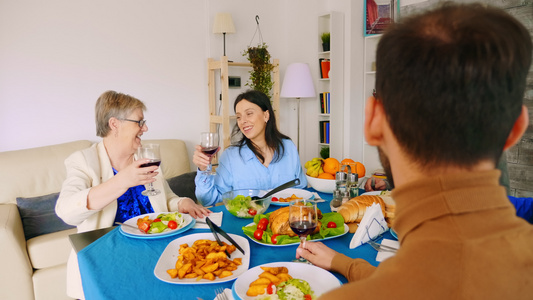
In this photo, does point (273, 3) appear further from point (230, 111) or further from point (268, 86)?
point (230, 111)

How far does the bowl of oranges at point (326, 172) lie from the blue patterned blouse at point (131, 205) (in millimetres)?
913

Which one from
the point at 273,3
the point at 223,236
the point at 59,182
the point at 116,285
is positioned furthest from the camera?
the point at 273,3

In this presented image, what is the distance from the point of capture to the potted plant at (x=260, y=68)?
4535 mm

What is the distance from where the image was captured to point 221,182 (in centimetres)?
246

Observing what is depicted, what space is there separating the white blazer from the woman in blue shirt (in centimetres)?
42

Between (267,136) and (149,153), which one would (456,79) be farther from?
(267,136)

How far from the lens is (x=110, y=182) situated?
5.44 ft

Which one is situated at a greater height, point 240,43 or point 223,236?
point 240,43

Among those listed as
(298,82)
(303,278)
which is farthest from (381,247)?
(298,82)

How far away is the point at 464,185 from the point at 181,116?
4.05 metres

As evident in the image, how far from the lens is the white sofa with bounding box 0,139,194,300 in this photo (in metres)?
2.48

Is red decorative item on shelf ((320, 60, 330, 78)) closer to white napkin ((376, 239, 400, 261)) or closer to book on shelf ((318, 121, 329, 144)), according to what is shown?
book on shelf ((318, 121, 329, 144))

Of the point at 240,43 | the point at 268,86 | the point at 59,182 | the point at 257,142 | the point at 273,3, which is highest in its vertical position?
the point at 273,3

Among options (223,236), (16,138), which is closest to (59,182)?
(16,138)
